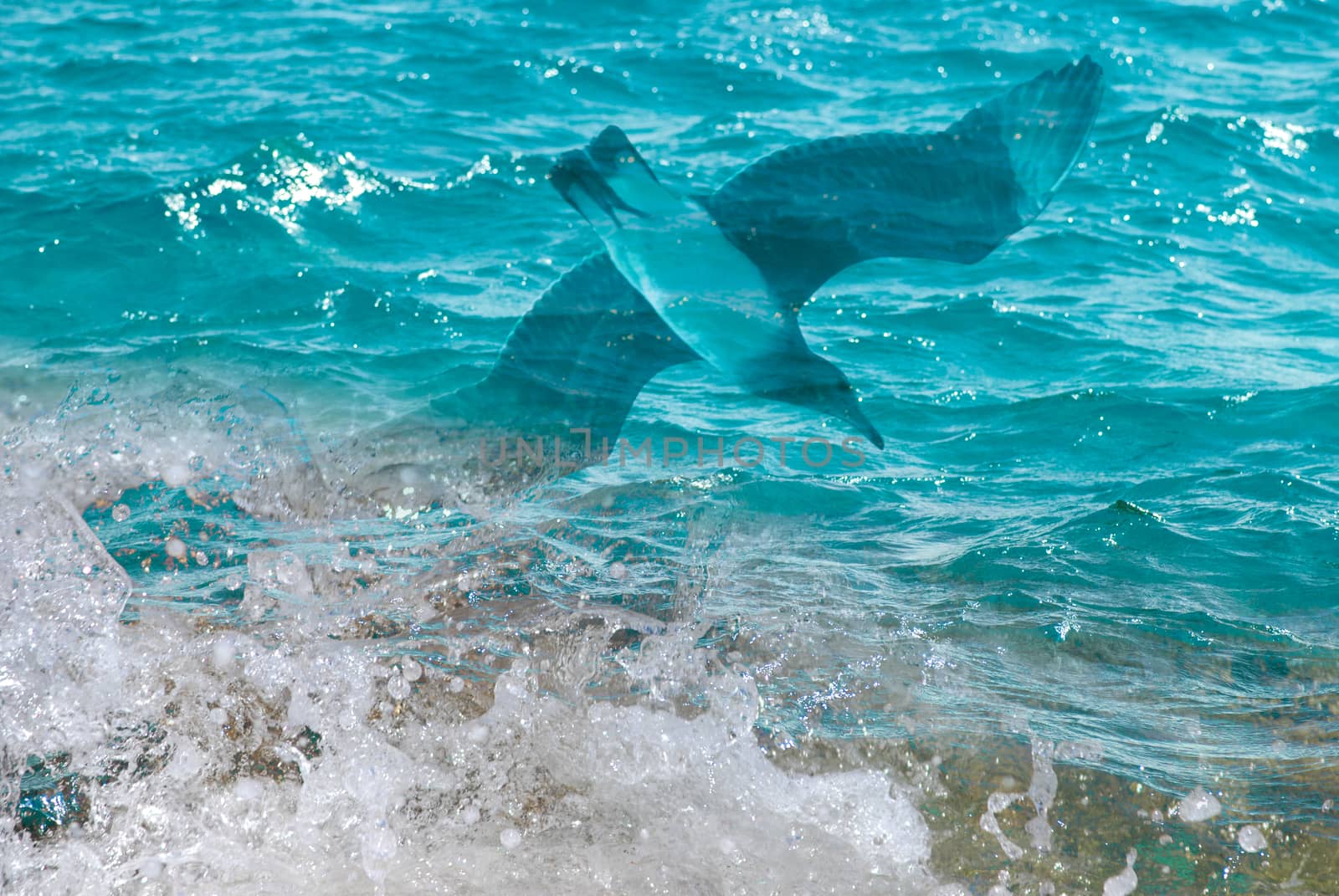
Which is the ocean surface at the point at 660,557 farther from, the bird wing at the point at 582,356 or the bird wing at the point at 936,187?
the bird wing at the point at 936,187

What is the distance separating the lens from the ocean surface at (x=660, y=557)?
12.4ft

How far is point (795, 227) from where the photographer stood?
520 cm

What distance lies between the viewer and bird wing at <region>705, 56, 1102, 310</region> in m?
5.02

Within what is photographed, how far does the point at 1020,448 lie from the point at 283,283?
4965mm

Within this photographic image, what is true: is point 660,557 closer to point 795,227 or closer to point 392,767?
point 795,227

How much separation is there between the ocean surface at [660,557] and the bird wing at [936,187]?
1.32 metres

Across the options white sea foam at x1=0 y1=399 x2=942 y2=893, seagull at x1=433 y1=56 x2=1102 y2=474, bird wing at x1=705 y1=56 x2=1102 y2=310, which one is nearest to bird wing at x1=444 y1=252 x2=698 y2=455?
seagull at x1=433 y1=56 x2=1102 y2=474

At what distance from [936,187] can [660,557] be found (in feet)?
6.19

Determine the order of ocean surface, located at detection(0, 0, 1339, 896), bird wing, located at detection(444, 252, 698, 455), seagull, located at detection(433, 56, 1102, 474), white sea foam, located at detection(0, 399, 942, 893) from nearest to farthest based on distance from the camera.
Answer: white sea foam, located at detection(0, 399, 942, 893) → ocean surface, located at detection(0, 0, 1339, 896) → seagull, located at detection(433, 56, 1102, 474) → bird wing, located at detection(444, 252, 698, 455)

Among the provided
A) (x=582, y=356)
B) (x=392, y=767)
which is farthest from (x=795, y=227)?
(x=392, y=767)

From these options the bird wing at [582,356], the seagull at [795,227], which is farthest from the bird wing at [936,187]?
the bird wing at [582,356]

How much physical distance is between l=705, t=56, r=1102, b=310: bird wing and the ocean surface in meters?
1.32

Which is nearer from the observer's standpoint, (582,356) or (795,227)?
(795,227)

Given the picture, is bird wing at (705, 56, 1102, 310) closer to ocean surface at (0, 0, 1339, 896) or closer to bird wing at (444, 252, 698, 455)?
bird wing at (444, 252, 698, 455)
